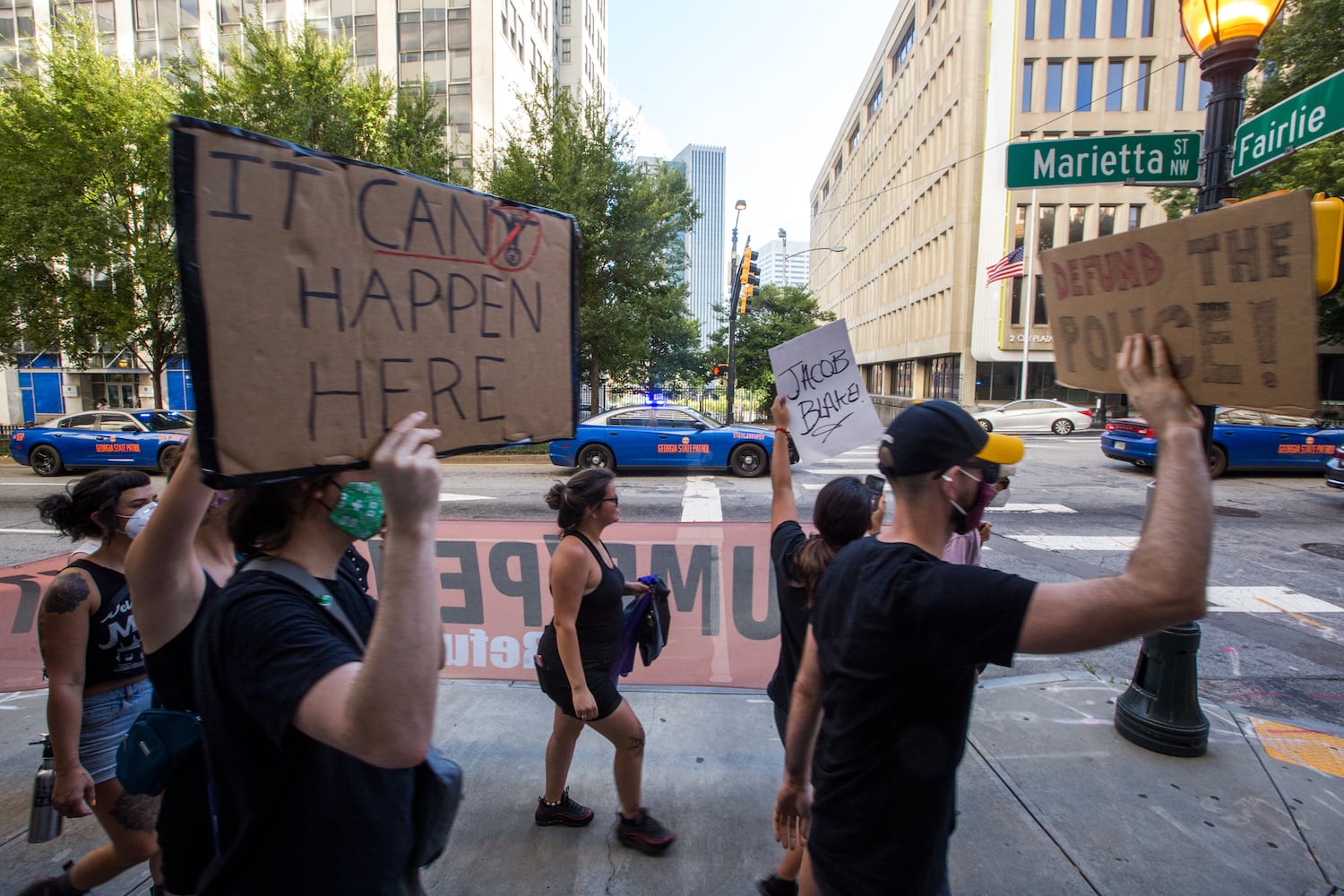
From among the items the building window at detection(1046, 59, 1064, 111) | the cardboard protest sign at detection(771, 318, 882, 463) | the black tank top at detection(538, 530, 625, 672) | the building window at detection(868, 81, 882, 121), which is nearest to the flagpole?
the building window at detection(1046, 59, 1064, 111)

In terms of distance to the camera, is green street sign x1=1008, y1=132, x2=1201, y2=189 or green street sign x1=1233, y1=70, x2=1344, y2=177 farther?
green street sign x1=1008, y1=132, x2=1201, y2=189

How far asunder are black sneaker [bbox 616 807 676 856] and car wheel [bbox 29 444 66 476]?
1797cm

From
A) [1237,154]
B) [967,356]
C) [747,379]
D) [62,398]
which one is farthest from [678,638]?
[62,398]

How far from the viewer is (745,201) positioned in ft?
72.4

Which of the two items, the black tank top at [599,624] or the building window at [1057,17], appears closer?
the black tank top at [599,624]

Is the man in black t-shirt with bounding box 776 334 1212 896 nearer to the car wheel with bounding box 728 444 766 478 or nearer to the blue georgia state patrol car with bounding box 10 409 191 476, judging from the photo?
the car wheel with bounding box 728 444 766 478

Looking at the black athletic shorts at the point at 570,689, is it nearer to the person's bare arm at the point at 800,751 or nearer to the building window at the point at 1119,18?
the person's bare arm at the point at 800,751

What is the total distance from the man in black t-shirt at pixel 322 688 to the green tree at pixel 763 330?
101 ft

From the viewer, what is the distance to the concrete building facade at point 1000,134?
30.5 meters

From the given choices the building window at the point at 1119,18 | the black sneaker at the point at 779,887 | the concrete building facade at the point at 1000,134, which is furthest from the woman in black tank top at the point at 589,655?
the building window at the point at 1119,18

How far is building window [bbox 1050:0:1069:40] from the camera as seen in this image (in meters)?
30.8

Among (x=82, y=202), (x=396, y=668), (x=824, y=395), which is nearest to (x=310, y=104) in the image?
(x=82, y=202)

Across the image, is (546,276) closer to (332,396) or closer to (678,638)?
(332,396)

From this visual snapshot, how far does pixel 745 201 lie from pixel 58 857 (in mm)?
22081
